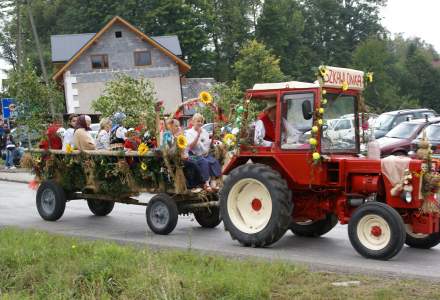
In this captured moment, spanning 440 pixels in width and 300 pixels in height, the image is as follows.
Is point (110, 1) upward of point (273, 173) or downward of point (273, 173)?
upward

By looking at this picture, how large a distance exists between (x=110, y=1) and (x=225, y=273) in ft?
216

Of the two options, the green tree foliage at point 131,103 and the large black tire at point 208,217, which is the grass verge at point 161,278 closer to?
the large black tire at point 208,217

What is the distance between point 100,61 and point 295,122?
4604 cm

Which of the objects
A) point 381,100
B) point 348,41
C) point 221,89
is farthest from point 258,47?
point 221,89

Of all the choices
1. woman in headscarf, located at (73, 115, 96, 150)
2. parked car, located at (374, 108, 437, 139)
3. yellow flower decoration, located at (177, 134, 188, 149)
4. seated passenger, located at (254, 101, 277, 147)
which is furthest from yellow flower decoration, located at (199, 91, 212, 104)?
parked car, located at (374, 108, 437, 139)

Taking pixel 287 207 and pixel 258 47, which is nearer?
pixel 287 207

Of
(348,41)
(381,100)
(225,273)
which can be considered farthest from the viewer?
(348,41)

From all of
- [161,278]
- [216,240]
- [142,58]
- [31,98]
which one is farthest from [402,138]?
[142,58]

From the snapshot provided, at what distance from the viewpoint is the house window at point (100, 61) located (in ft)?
179

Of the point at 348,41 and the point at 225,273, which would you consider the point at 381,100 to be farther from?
the point at 225,273

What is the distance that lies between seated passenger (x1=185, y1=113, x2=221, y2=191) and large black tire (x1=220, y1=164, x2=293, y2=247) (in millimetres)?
1006

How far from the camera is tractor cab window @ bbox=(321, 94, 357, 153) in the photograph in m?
10.6

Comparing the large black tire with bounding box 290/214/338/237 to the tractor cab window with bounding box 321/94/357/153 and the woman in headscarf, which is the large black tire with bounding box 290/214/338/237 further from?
the woman in headscarf

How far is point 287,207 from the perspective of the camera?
412 inches
